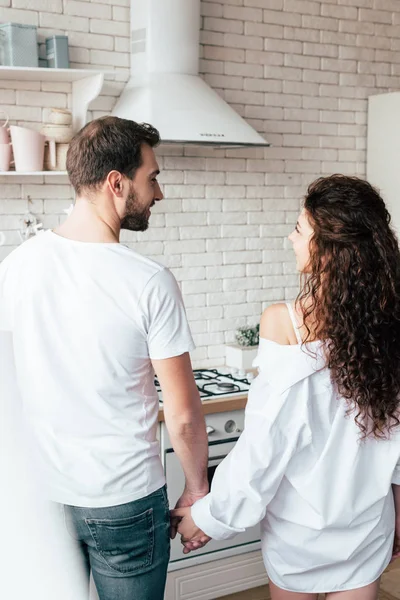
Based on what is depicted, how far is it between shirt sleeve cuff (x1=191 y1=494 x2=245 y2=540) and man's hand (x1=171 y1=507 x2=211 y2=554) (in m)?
0.02

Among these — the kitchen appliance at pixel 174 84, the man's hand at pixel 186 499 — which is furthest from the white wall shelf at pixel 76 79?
the man's hand at pixel 186 499

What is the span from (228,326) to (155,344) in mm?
2337

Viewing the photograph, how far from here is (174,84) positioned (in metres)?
3.33

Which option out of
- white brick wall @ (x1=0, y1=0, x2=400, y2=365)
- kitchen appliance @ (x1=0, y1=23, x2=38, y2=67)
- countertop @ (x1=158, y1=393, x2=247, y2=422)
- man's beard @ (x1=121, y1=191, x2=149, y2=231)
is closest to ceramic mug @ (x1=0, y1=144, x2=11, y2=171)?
white brick wall @ (x1=0, y1=0, x2=400, y2=365)

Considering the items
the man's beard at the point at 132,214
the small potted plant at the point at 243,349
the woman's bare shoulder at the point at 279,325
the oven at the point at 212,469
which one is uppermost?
the man's beard at the point at 132,214

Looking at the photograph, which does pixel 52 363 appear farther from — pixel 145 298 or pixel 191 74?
pixel 191 74

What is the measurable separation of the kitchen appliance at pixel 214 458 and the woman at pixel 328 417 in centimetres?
122

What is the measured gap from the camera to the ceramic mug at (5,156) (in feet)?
10.2

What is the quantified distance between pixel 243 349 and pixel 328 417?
6.84 feet

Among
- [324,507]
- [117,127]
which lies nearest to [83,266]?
[117,127]

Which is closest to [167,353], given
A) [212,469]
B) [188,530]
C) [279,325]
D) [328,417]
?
[279,325]

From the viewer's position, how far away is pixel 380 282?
168cm

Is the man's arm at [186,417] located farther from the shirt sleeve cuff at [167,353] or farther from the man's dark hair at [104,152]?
the man's dark hair at [104,152]

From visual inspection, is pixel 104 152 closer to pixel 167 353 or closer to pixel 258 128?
pixel 167 353
